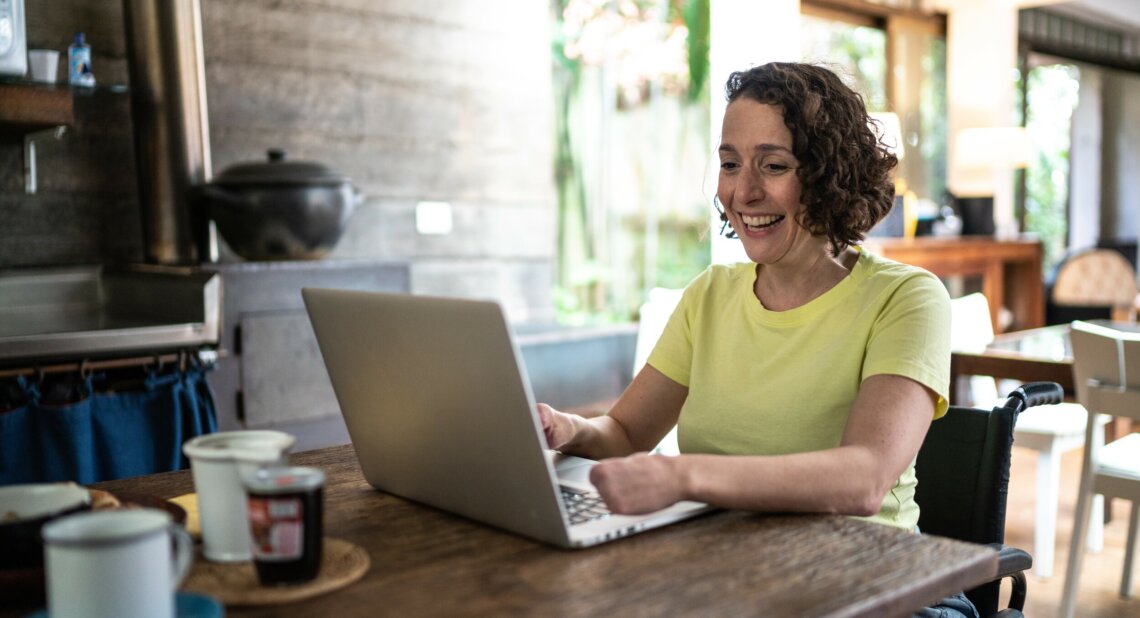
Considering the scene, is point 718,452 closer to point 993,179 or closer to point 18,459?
point 18,459

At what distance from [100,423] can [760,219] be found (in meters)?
1.64

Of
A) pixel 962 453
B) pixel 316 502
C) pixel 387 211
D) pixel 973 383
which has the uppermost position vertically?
pixel 387 211

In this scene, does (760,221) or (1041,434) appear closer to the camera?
(760,221)

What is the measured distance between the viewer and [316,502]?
857 mm

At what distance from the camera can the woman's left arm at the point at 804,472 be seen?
3.34 feet

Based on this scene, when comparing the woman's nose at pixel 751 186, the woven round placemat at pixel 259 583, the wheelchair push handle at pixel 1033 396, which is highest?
the woman's nose at pixel 751 186

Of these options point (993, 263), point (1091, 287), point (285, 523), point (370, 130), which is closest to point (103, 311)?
point (370, 130)

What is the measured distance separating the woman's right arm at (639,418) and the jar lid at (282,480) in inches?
24.4

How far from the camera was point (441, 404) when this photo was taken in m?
1.01

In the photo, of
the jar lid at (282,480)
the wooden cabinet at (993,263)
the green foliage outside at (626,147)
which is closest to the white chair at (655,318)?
the jar lid at (282,480)

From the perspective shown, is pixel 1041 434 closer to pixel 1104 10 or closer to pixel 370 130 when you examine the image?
pixel 370 130

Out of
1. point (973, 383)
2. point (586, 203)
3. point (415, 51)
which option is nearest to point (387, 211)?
point (415, 51)

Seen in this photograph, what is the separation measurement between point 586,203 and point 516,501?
3806mm

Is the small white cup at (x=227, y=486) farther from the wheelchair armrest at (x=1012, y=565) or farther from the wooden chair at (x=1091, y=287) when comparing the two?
the wooden chair at (x=1091, y=287)
